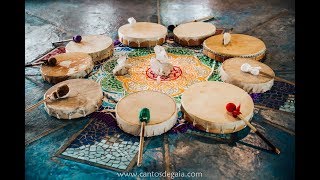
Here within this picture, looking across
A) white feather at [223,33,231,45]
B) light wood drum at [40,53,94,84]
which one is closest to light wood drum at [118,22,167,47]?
light wood drum at [40,53,94,84]

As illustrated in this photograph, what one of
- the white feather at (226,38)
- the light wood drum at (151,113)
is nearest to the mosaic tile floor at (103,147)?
the light wood drum at (151,113)

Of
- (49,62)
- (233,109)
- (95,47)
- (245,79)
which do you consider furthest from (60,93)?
(245,79)

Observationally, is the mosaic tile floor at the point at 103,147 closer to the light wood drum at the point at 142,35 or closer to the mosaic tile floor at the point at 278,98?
the mosaic tile floor at the point at 278,98

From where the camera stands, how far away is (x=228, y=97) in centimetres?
366

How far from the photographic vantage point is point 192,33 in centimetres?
545

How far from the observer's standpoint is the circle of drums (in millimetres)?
3371

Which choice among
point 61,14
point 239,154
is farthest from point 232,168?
point 61,14

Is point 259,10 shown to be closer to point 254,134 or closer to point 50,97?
point 254,134

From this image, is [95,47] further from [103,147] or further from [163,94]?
[103,147]

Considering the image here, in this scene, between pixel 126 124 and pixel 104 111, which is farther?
pixel 104 111

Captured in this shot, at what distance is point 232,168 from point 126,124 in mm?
1208

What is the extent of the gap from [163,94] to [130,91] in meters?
0.67

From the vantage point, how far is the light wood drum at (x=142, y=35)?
5.30 m

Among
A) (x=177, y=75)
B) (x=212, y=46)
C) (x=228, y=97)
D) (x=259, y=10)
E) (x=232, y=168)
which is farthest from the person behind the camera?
(x=259, y=10)
